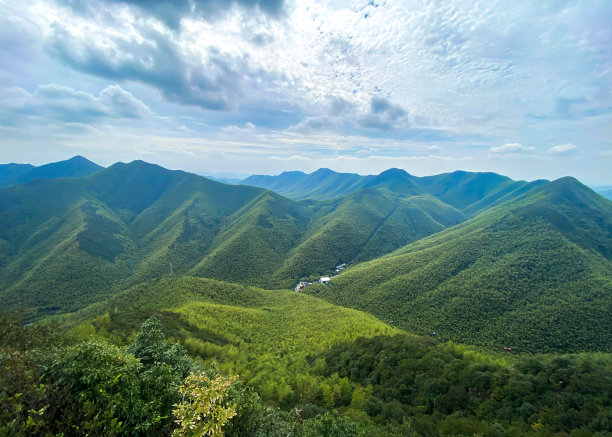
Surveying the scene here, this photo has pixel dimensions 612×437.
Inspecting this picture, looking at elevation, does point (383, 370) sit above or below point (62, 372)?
below

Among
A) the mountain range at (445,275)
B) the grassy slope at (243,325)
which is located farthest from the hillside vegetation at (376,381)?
the mountain range at (445,275)

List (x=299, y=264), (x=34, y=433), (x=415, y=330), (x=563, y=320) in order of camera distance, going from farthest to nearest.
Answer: (x=299, y=264) < (x=415, y=330) < (x=563, y=320) < (x=34, y=433)

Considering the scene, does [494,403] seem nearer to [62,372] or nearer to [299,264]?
[62,372]

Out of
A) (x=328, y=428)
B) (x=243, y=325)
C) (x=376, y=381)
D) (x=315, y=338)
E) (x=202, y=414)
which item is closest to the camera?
(x=202, y=414)

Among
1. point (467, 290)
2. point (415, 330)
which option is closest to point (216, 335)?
point (415, 330)

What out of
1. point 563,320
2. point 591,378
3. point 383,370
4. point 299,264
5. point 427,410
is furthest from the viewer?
point 299,264

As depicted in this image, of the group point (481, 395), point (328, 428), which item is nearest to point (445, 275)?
point (481, 395)

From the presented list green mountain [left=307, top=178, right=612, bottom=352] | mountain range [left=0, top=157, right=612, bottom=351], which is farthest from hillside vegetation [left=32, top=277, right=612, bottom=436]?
mountain range [left=0, top=157, right=612, bottom=351]

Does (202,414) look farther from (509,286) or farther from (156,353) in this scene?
(509,286)
